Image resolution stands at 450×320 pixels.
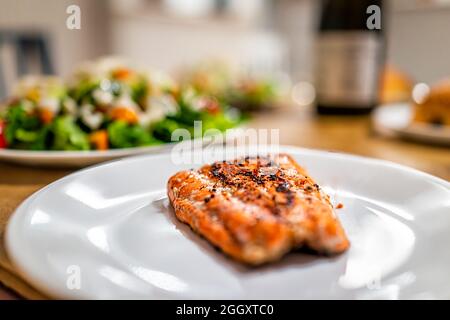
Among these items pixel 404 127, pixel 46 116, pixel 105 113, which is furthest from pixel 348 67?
pixel 46 116

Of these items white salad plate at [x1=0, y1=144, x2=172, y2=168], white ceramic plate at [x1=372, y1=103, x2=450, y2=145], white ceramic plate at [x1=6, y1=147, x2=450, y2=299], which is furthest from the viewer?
white ceramic plate at [x1=372, y1=103, x2=450, y2=145]

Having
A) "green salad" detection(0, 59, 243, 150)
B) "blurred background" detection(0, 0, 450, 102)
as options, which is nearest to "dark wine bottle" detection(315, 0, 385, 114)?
"blurred background" detection(0, 0, 450, 102)

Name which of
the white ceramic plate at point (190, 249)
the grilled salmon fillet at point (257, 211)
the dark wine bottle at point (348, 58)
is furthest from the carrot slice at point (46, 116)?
the dark wine bottle at point (348, 58)

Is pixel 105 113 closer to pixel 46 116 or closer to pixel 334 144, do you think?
pixel 46 116

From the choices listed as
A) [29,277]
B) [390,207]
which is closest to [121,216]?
[29,277]

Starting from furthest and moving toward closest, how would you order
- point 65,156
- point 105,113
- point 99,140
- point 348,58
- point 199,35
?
1. point 199,35
2. point 348,58
3. point 105,113
4. point 99,140
5. point 65,156

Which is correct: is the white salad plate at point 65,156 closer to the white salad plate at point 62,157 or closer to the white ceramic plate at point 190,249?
the white salad plate at point 62,157

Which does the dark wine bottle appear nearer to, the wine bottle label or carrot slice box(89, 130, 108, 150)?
the wine bottle label
